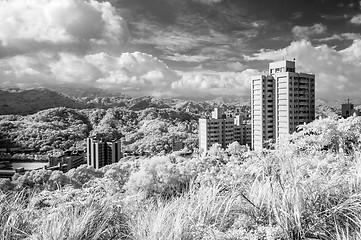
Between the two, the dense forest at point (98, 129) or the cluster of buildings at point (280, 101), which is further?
the dense forest at point (98, 129)

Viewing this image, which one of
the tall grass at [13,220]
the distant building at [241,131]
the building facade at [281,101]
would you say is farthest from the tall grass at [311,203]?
the distant building at [241,131]

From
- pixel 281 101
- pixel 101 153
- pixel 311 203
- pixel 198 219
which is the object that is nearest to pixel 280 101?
pixel 281 101

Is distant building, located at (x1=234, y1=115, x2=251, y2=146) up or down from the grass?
down

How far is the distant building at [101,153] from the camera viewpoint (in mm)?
36781

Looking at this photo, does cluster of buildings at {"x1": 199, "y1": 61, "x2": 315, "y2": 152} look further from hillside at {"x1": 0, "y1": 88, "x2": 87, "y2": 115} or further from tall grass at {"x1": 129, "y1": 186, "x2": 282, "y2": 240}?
hillside at {"x1": 0, "y1": 88, "x2": 87, "y2": 115}

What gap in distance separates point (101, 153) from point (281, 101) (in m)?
23.6

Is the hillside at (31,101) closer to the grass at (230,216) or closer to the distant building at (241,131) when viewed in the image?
the distant building at (241,131)

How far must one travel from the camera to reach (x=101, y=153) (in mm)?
37219

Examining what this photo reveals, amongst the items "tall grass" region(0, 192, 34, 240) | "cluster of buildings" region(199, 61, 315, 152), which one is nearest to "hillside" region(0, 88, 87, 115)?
"cluster of buildings" region(199, 61, 315, 152)

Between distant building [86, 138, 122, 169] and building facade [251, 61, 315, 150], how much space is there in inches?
795

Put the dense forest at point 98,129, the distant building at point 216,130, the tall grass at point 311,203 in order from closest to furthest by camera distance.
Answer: the tall grass at point 311,203
the distant building at point 216,130
the dense forest at point 98,129

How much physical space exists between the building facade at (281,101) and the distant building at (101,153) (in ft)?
66.2

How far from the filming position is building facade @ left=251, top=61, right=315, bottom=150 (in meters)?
20.7

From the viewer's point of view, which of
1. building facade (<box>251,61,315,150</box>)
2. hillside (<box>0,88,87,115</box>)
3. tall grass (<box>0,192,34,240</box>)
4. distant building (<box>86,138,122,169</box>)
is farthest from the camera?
hillside (<box>0,88,87,115</box>)
